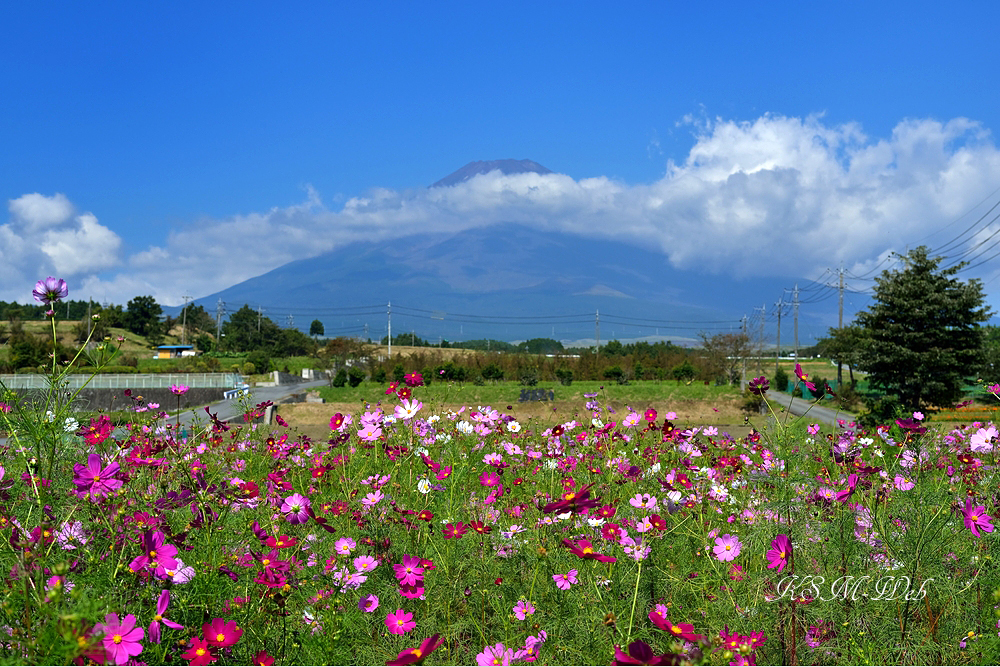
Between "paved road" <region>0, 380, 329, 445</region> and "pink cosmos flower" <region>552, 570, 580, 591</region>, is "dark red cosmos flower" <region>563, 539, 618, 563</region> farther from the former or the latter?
"paved road" <region>0, 380, 329, 445</region>

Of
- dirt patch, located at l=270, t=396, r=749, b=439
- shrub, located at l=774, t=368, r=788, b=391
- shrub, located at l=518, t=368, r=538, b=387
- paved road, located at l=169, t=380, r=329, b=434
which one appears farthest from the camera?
shrub, located at l=774, t=368, r=788, b=391

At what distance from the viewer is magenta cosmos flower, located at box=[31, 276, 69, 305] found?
5.96 ft

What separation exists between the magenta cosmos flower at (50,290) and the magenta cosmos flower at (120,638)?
1068 millimetres

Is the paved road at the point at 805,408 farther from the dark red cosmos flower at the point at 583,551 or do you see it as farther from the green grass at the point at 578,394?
the dark red cosmos flower at the point at 583,551

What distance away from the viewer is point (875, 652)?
1.66 metres

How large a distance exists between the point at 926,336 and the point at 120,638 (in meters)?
18.0

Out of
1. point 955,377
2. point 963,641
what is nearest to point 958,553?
point 963,641

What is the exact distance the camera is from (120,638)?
3.81ft

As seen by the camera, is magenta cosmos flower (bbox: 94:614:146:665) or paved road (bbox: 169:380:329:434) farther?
paved road (bbox: 169:380:329:434)

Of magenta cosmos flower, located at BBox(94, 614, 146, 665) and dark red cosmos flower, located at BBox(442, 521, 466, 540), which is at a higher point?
magenta cosmos flower, located at BBox(94, 614, 146, 665)

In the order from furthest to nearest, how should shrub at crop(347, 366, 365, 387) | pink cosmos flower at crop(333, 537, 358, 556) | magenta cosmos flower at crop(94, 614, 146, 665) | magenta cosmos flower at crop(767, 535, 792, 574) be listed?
1. shrub at crop(347, 366, 365, 387)
2. pink cosmos flower at crop(333, 537, 358, 556)
3. magenta cosmos flower at crop(767, 535, 792, 574)
4. magenta cosmos flower at crop(94, 614, 146, 665)

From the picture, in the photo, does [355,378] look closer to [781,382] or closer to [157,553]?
[781,382]

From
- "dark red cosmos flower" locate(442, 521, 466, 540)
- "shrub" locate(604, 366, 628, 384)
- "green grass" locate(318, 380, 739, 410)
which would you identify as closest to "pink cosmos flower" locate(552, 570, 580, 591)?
"dark red cosmos flower" locate(442, 521, 466, 540)

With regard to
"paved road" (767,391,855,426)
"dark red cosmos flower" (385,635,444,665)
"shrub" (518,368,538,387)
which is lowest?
"paved road" (767,391,855,426)
